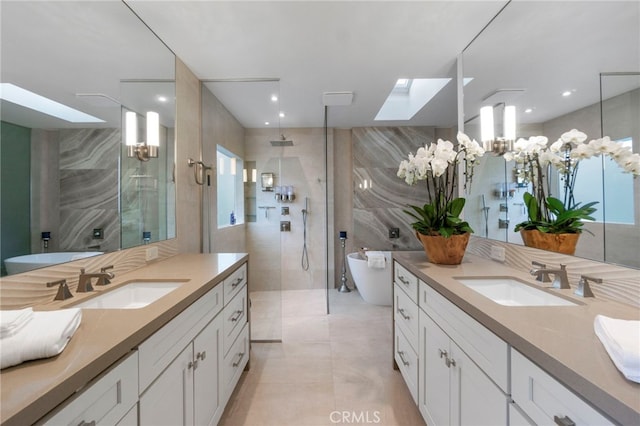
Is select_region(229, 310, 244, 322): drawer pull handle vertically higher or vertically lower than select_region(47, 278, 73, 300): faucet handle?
lower

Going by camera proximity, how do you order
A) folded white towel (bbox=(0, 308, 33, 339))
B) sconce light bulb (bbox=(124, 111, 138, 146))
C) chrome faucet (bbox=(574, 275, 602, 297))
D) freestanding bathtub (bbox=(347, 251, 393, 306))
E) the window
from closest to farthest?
folded white towel (bbox=(0, 308, 33, 339)) → chrome faucet (bbox=(574, 275, 602, 297)) → sconce light bulb (bbox=(124, 111, 138, 146)) → the window → freestanding bathtub (bbox=(347, 251, 393, 306))

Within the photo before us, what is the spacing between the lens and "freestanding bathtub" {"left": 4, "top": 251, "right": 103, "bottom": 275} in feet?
3.00

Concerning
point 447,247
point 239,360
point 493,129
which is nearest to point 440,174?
point 447,247

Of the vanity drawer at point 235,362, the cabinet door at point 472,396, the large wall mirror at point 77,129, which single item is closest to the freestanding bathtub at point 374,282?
the vanity drawer at point 235,362

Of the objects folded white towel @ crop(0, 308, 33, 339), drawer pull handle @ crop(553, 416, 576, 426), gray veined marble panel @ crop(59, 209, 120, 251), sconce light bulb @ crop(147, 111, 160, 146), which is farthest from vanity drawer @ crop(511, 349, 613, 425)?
sconce light bulb @ crop(147, 111, 160, 146)

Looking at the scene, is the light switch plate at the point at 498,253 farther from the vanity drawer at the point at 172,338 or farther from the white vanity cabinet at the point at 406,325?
the vanity drawer at the point at 172,338

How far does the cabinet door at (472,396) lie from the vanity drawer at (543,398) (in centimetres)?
9

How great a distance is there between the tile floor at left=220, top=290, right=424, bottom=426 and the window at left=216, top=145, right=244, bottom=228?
4.27 ft

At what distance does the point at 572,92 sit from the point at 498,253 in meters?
0.97

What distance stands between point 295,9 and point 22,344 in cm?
193

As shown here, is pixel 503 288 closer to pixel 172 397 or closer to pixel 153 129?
pixel 172 397

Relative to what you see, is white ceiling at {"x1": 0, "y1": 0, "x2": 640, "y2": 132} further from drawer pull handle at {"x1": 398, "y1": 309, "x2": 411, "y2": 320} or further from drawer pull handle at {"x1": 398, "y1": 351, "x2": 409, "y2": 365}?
drawer pull handle at {"x1": 398, "y1": 351, "x2": 409, "y2": 365}

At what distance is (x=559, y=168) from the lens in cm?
125

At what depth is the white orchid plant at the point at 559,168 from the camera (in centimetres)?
100
